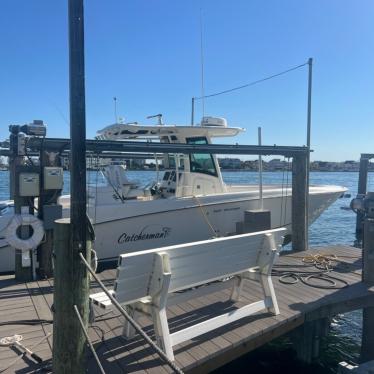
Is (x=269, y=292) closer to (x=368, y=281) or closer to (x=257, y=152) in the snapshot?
(x=368, y=281)

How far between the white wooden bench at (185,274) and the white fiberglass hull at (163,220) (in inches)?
146

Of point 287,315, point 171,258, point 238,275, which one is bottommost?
point 287,315

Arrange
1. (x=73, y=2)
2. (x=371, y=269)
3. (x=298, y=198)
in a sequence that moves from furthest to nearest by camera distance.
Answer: (x=298, y=198), (x=371, y=269), (x=73, y=2)

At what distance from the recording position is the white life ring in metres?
5.70

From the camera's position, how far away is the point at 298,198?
8.35 m

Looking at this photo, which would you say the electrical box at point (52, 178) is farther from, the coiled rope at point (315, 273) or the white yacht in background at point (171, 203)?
the coiled rope at point (315, 273)

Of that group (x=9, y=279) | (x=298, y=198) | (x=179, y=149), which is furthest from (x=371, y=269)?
(x=9, y=279)

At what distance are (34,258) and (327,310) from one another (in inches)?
161

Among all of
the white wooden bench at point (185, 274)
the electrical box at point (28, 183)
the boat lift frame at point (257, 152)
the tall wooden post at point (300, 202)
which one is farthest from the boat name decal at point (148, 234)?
the white wooden bench at point (185, 274)

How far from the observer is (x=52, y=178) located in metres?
5.92

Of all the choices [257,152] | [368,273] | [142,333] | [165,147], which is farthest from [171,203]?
[142,333]

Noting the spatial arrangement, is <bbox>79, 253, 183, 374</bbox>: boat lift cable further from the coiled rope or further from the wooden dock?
the coiled rope

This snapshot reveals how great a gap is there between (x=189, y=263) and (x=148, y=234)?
15.0ft

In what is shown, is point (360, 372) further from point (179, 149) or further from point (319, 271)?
point (179, 149)
